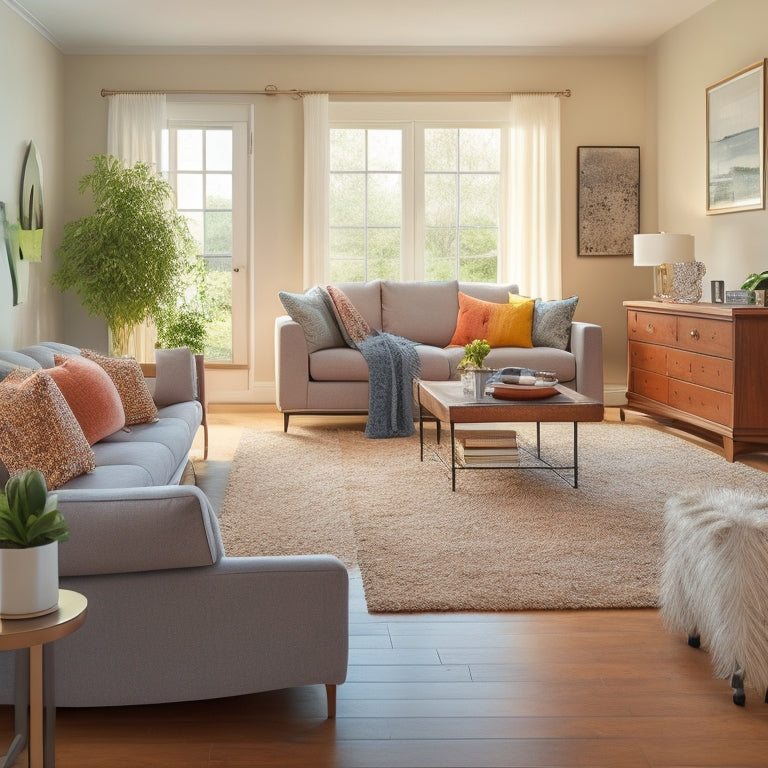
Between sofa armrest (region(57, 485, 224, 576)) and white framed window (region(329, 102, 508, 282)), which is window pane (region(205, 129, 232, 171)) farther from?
sofa armrest (region(57, 485, 224, 576))

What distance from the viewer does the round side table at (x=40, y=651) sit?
5.10 ft

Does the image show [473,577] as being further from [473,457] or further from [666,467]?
[666,467]

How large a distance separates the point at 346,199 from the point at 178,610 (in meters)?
5.86

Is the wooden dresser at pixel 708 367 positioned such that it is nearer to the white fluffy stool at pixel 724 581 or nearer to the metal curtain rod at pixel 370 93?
the metal curtain rod at pixel 370 93

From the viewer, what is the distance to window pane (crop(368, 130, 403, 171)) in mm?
Result: 7535

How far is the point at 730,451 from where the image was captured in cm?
516

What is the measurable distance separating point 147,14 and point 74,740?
5519 millimetres

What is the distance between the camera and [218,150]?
752cm

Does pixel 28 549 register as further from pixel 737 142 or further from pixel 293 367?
pixel 737 142

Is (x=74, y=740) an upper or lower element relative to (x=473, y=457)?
lower

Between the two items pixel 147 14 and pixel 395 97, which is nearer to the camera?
pixel 147 14

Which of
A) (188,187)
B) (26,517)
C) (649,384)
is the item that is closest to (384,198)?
(188,187)

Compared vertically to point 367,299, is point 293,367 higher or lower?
lower

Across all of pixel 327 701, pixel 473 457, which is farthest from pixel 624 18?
pixel 327 701
